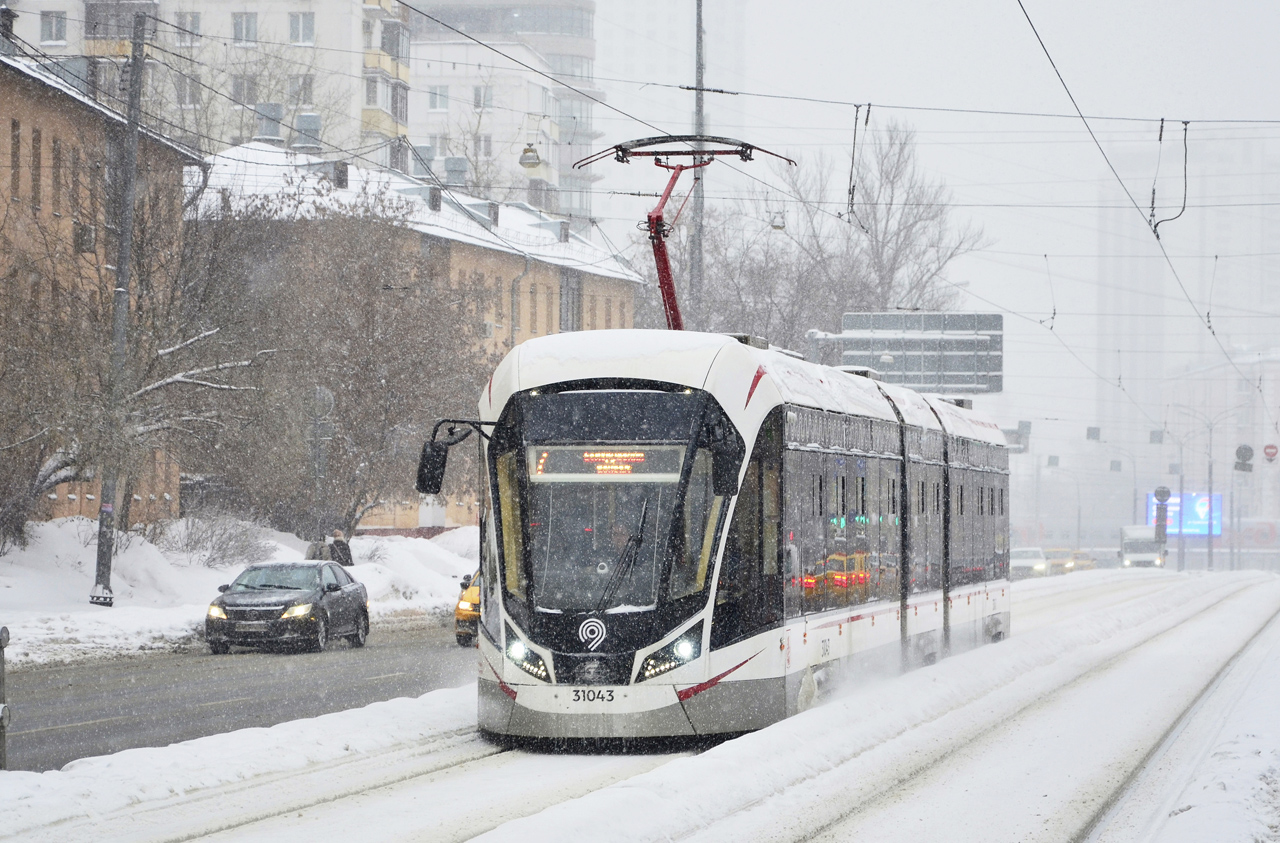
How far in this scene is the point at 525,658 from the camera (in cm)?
1301

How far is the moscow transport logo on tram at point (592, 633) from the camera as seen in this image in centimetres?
1282

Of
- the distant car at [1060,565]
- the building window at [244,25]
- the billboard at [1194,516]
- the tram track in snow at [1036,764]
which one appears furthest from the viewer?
the billboard at [1194,516]

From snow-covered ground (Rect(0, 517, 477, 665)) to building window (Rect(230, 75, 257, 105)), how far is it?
111ft

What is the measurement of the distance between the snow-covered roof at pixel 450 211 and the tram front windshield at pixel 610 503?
128 feet

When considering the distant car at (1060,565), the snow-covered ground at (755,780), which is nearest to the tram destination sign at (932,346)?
the distant car at (1060,565)

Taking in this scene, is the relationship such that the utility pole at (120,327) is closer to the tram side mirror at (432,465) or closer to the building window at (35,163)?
the building window at (35,163)

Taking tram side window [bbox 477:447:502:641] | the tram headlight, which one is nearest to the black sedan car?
tram side window [bbox 477:447:502:641]

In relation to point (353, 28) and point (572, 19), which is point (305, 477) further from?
point (572, 19)

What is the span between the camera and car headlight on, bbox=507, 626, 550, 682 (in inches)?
509

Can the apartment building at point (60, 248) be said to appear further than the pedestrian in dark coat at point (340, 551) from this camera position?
No

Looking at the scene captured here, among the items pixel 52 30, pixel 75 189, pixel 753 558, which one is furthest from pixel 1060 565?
pixel 753 558

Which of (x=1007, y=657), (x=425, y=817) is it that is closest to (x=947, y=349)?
(x=1007, y=657)

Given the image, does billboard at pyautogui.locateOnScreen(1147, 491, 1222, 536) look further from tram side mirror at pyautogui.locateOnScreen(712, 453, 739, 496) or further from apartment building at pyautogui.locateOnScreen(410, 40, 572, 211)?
tram side mirror at pyautogui.locateOnScreen(712, 453, 739, 496)

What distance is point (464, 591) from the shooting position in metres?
28.2
